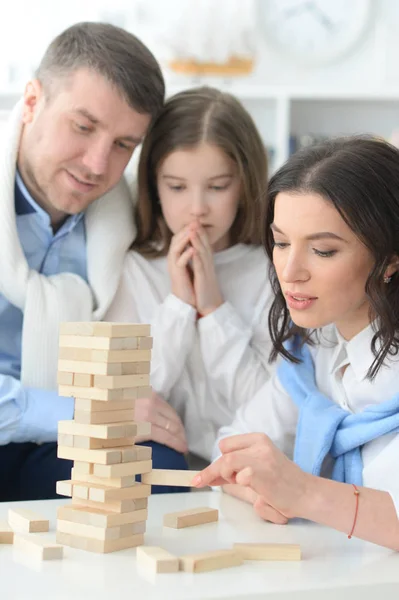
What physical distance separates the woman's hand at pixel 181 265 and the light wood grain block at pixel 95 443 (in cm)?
79

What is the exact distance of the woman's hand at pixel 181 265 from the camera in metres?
1.95

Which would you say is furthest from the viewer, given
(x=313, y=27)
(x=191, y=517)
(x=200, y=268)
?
(x=313, y=27)

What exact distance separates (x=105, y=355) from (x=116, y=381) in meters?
0.04

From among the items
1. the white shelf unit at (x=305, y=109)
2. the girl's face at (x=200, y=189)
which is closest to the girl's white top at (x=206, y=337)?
the girl's face at (x=200, y=189)

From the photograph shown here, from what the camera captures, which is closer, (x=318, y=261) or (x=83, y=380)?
(x=83, y=380)

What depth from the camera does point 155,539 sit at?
4.17 feet

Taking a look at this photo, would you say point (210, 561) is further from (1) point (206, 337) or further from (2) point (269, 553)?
(1) point (206, 337)

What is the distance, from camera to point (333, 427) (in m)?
1.50

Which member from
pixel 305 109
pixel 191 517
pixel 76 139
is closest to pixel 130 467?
pixel 191 517

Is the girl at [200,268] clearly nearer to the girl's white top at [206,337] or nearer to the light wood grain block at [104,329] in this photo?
the girl's white top at [206,337]

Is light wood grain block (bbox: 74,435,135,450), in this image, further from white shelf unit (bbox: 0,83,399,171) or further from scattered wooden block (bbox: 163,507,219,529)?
white shelf unit (bbox: 0,83,399,171)

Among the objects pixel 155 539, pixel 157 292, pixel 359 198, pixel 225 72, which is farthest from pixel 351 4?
pixel 155 539

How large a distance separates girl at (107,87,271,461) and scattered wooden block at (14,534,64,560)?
70 centimetres

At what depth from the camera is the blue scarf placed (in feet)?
4.69
